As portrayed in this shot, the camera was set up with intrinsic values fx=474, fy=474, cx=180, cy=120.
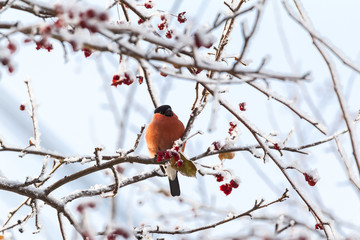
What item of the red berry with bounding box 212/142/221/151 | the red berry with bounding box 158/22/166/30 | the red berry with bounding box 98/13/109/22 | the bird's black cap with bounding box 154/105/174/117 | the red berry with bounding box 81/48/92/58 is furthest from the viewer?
the bird's black cap with bounding box 154/105/174/117

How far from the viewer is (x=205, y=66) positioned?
1.35 meters

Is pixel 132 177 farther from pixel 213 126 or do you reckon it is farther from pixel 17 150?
pixel 213 126

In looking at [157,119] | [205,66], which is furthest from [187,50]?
[157,119]

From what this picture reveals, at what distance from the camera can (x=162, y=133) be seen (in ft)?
11.3

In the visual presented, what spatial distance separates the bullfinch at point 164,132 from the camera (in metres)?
3.43

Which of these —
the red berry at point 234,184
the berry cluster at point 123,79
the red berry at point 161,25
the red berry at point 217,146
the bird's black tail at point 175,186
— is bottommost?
the red berry at point 234,184

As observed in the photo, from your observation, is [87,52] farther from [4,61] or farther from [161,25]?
[4,61]

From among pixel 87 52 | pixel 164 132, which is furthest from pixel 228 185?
pixel 164 132

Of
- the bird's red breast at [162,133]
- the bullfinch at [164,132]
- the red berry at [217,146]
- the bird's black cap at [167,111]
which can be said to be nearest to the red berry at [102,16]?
the red berry at [217,146]

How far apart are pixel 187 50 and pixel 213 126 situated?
445mm

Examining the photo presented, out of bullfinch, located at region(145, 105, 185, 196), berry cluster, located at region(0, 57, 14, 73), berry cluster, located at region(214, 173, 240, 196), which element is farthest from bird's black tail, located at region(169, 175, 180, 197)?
berry cluster, located at region(0, 57, 14, 73)

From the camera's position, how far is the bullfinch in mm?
3434

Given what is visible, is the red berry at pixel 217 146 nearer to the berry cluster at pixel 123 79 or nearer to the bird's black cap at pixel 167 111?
the berry cluster at pixel 123 79

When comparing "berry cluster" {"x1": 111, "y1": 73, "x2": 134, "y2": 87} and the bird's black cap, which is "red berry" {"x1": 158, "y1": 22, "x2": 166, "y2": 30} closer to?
"berry cluster" {"x1": 111, "y1": 73, "x2": 134, "y2": 87}
